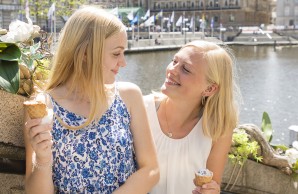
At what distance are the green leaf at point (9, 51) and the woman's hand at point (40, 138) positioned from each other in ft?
1.25

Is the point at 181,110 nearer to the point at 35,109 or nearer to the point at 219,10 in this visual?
the point at 35,109

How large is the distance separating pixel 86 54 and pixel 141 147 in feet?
1.18

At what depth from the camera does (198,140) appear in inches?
80.3

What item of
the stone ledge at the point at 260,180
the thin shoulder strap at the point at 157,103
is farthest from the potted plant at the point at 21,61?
the stone ledge at the point at 260,180

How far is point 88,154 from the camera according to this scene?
1598 millimetres

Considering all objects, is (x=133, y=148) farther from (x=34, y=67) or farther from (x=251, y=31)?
(x=251, y=31)

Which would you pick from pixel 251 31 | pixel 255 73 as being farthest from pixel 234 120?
pixel 251 31

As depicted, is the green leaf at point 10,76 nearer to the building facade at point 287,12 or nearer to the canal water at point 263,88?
the canal water at point 263,88

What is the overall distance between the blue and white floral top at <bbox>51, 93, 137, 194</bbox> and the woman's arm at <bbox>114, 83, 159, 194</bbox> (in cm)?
5

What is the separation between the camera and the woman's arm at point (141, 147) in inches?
65.7

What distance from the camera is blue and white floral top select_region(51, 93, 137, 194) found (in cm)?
160

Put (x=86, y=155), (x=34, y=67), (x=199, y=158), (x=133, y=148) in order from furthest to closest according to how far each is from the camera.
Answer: (x=199, y=158), (x=34, y=67), (x=133, y=148), (x=86, y=155)

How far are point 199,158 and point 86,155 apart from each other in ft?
1.94

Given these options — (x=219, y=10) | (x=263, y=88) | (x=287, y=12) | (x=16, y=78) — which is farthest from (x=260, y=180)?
(x=219, y=10)
